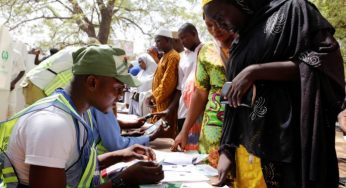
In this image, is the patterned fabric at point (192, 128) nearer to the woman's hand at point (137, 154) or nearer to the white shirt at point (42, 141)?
the woman's hand at point (137, 154)

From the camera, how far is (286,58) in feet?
4.20

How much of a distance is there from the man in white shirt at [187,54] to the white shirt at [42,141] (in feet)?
7.24

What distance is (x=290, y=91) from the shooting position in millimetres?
1291

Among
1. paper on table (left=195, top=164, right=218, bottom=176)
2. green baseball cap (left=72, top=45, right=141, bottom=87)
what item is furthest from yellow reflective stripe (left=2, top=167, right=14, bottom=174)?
paper on table (left=195, top=164, right=218, bottom=176)

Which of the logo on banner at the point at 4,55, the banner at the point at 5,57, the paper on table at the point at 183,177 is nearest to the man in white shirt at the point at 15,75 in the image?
the banner at the point at 5,57

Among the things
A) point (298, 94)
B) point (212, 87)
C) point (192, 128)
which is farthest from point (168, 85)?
point (298, 94)

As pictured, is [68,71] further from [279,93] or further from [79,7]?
[79,7]

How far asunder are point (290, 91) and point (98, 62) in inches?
27.4

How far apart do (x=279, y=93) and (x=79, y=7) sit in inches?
454

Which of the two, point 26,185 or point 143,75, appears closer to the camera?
point 26,185

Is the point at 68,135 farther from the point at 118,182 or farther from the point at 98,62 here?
the point at 118,182

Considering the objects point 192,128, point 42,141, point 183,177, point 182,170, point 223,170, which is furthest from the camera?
point 192,128

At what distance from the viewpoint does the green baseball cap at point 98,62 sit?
1.31 meters

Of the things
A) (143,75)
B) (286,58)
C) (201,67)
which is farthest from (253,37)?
(143,75)
